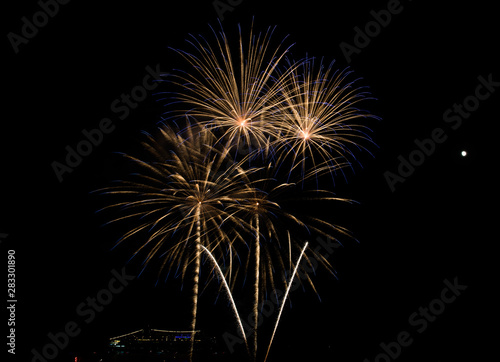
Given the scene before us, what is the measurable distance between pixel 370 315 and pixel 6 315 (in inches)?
1259

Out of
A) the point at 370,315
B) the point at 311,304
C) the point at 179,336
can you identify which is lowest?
the point at 370,315

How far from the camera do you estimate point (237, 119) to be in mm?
16859

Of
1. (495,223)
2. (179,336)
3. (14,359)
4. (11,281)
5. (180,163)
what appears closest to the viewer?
(180,163)

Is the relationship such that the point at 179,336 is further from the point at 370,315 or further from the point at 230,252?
the point at 230,252

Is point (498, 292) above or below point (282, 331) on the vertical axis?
below

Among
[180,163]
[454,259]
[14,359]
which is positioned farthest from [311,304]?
[180,163]

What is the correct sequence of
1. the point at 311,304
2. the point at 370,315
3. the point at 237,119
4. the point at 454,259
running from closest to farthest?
the point at 237,119 < the point at 454,259 < the point at 370,315 < the point at 311,304

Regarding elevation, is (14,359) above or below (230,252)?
above

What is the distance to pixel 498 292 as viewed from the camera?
35.2 meters

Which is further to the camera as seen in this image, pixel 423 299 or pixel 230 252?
pixel 423 299

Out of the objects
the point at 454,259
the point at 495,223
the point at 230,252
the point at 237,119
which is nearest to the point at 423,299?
the point at 454,259

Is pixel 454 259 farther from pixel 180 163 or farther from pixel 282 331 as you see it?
pixel 180 163

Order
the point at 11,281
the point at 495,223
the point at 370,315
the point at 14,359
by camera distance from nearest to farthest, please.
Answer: the point at 11,281
the point at 14,359
the point at 495,223
the point at 370,315

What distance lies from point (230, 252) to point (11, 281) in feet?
33.6
